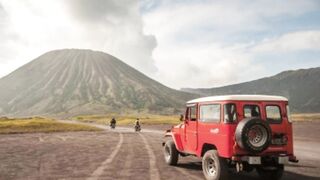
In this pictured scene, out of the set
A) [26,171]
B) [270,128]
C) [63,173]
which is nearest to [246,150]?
[270,128]

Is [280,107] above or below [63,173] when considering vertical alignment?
above

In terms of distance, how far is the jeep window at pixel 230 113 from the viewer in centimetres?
1393

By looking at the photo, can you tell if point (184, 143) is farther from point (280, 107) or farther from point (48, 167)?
point (48, 167)

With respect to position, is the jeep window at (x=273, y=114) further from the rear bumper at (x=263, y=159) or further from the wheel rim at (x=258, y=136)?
the rear bumper at (x=263, y=159)

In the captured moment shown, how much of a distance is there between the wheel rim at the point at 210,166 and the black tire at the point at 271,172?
1.58 metres

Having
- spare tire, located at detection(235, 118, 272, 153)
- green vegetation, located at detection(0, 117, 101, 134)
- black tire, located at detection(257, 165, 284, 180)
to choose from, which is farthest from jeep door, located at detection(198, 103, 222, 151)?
green vegetation, located at detection(0, 117, 101, 134)

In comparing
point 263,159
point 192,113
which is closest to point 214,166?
point 263,159

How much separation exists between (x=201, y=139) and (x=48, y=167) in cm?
729

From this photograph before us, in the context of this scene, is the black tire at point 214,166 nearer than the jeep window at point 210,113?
Yes

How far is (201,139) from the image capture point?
51.5 feet

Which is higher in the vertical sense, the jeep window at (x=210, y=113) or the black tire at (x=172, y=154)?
the jeep window at (x=210, y=113)

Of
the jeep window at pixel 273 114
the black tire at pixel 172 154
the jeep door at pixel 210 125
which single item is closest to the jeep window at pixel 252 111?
the jeep window at pixel 273 114

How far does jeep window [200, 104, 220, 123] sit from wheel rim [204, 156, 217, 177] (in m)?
1.31

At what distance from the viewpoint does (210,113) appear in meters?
15.2
